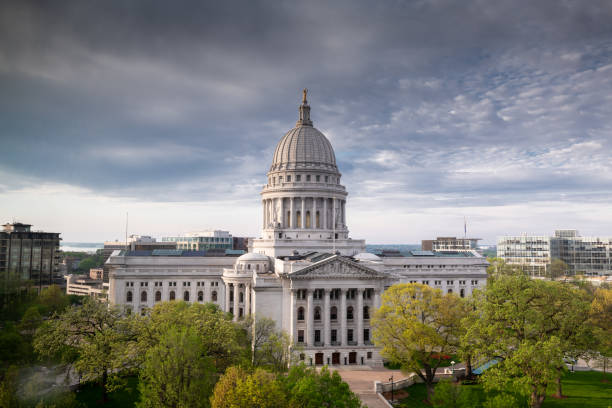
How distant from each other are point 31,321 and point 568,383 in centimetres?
8088

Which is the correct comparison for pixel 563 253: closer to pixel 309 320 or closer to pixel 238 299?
pixel 309 320

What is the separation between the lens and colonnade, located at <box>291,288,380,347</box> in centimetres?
6981

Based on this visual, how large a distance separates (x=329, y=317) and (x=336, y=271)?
25.4 feet

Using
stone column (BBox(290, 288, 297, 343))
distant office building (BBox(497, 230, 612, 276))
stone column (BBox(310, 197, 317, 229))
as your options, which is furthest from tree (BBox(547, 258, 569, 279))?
stone column (BBox(290, 288, 297, 343))

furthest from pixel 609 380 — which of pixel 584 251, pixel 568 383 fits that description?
pixel 584 251

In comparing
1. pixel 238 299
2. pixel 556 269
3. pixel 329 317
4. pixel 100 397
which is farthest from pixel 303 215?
pixel 556 269

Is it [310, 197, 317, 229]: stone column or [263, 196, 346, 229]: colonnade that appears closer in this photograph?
[310, 197, 317, 229]: stone column

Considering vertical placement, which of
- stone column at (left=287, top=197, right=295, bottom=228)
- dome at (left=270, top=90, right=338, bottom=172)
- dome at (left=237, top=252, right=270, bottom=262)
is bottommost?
dome at (left=237, top=252, right=270, bottom=262)

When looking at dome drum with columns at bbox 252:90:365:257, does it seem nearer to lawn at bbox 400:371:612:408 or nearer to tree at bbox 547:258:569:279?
lawn at bbox 400:371:612:408

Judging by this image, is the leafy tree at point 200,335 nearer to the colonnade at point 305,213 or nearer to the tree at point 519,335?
the tree at point 519,335

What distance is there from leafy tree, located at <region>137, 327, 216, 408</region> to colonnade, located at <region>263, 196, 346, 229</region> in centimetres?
5956

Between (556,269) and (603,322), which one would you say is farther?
(556,269)

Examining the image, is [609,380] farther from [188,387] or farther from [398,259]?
[188,387]

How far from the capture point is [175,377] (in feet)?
123
